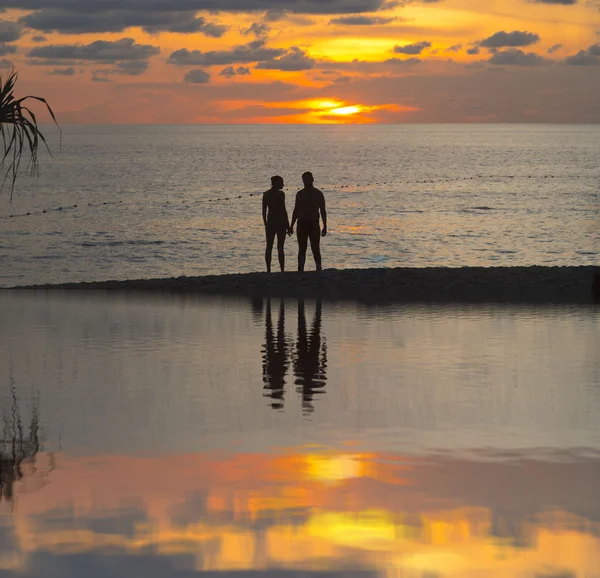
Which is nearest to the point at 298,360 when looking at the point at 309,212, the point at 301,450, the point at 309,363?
the point at 309,363

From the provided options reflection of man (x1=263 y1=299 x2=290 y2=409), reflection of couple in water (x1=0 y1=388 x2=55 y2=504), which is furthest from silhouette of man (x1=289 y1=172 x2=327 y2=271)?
reflection of couple in water (x1=0 y1=388 x2=55 y2=504)

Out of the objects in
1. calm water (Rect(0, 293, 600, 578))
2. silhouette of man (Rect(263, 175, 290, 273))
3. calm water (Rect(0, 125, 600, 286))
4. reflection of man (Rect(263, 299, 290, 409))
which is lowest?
calm water (Rect(0, 125, 600, 286))

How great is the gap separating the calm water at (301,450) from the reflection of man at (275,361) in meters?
0.05

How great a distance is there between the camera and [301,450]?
8.38m

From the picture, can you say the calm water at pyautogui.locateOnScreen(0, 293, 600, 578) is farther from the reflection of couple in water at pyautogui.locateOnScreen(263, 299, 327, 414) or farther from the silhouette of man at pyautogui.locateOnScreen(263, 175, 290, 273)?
the silhouette of man at pyautogui.locateOnScreen(263, 175, 290, 273)

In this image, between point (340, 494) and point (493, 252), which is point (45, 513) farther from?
point (493, 252)

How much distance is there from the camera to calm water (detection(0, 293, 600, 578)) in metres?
6.04

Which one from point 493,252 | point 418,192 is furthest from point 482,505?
point 418,192

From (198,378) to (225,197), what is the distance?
206 ft

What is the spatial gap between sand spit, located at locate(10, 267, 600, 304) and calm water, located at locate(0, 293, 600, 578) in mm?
2725

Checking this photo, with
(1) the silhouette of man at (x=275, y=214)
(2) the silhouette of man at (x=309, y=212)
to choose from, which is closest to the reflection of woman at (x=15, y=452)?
(2) the silhouette of man at (x=309, y=212)

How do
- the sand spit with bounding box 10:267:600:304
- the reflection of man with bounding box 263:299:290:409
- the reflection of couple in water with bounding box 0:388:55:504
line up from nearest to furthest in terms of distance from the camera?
the reflection of couple in water with bounding box 0:388:55:504 → the reflection of man with bounding box 263:299:290:409 → the sand spit with bounding box 10:267:600:304

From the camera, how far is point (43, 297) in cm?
1859

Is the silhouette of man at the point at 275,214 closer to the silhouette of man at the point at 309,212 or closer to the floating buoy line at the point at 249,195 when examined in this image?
the silhouette of man at the point at 309,212
